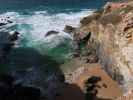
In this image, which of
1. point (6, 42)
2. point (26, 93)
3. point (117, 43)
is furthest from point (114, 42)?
point (6, 42)

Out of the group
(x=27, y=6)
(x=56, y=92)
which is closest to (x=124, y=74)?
(x=56, y=92)

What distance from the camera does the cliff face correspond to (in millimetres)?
32250

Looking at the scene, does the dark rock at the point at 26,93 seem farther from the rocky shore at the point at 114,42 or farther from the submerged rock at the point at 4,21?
the submerged rock at the point at 4,21

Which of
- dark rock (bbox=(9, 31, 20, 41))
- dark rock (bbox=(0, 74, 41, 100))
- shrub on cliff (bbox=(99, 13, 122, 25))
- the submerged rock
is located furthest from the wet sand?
the submerged rock

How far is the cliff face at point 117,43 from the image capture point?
32250 mm

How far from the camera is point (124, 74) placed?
32.2m

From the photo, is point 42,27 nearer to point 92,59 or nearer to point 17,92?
point 92,59

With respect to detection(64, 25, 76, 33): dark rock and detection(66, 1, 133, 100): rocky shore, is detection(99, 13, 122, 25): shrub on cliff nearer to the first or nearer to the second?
detection(66, 1, 133, 100): rocky shore

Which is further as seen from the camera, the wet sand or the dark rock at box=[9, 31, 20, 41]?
the dark rock at box=[9, 31, 20, 41]

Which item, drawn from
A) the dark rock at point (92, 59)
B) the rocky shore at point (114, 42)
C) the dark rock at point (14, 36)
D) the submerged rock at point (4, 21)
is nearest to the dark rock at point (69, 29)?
the rocky shore at point (114, 42)

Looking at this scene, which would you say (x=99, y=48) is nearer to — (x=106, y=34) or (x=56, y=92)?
(x=106, y=34)

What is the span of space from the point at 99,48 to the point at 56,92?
10117mm

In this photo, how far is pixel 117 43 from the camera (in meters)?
35.2

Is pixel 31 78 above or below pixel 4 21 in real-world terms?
below
